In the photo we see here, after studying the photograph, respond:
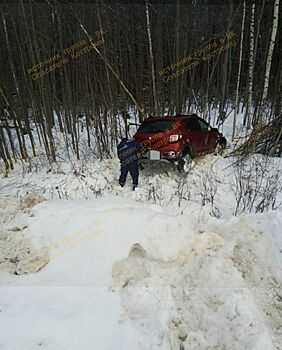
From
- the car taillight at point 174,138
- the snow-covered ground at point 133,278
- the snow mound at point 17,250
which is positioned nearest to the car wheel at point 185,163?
the car taillight at point 174,138

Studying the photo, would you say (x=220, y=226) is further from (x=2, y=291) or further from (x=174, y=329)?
(x=2, y=291)

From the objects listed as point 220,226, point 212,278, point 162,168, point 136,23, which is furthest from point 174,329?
point 136,23

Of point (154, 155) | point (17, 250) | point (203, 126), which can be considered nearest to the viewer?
point (17, 250)

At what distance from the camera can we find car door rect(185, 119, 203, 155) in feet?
26.4

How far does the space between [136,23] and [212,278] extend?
1847 centimetres

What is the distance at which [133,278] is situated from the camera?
296 centimetres

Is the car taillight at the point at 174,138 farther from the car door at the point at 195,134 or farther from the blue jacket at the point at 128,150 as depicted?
the blue jacket at the point at 128,150

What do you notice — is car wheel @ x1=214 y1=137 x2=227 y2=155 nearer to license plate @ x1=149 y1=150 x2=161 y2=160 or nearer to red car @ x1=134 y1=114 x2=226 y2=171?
red car @ x1=134 y1=114 x2=226 y2=171

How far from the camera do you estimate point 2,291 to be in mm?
2781

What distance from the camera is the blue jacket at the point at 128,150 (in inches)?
274

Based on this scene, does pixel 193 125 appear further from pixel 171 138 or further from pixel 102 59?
pixel 102 59
